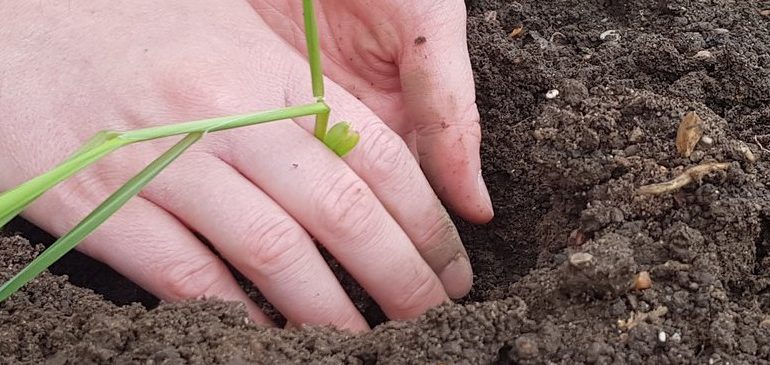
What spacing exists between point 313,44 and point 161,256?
40cm

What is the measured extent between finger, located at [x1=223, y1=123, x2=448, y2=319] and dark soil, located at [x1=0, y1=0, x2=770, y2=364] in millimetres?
126

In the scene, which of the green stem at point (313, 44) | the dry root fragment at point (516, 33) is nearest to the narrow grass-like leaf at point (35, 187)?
the green stem at point (313, 44)

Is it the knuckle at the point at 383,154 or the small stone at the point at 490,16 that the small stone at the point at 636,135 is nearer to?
the knuckle at the point at 383,154

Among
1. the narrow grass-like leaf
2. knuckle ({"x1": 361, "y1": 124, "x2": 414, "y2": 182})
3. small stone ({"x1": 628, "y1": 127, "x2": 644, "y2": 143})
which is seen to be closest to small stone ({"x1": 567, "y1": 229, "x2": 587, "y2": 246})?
small stone ({"x1": 628, "y1": 127, "x2": 644, "y2": 143})

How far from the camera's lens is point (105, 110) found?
1.09 metres

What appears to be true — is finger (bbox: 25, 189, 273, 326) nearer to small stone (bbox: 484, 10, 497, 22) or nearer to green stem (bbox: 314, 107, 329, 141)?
green stem (bbox: 314, 107, 329, 141)

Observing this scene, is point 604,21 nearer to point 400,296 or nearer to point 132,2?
point 400,296

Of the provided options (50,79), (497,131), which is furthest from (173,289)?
(497,131)

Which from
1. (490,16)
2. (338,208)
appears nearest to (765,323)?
(338,208)

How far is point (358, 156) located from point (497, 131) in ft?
0.98

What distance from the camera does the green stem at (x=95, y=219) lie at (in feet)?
1.98

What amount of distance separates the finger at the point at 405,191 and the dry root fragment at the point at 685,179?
0.30 m

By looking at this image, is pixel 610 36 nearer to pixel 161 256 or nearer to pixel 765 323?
pixel 765 323

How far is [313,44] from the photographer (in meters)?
0.81
